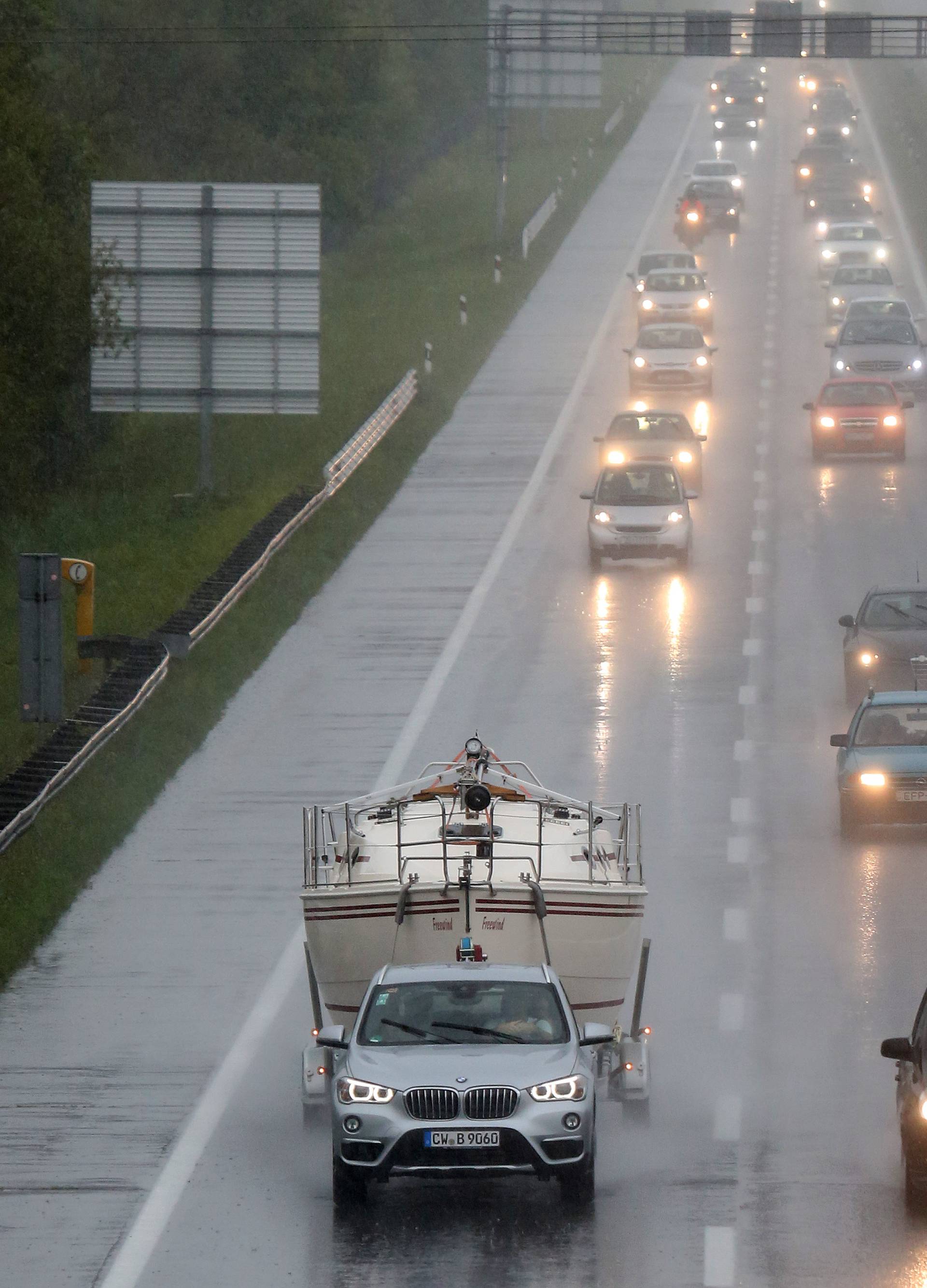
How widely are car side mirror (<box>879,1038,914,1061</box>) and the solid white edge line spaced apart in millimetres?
4087

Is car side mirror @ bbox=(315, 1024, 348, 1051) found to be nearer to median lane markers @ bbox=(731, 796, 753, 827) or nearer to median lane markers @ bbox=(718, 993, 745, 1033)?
median lane markers @ bbox=(718, 993, 745, 1033)

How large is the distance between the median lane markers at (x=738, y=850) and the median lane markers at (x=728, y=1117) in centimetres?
700

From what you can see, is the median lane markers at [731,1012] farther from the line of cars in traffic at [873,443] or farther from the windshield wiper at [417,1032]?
the windshield wiper at [417,1032]

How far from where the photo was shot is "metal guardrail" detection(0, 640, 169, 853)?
2364 centimetres

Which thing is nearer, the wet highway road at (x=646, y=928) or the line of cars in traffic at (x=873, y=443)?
the wet highway road at (x=646, y=928)

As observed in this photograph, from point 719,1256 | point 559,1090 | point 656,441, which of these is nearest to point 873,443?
point 656,441

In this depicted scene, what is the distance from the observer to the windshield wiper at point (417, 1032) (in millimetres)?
14422

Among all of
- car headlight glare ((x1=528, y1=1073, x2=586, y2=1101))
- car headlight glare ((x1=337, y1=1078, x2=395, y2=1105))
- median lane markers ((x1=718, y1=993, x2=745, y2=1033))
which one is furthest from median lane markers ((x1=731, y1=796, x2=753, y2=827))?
car headlight glare ((x1=337, y1=1078, x2=395, y2=1105))

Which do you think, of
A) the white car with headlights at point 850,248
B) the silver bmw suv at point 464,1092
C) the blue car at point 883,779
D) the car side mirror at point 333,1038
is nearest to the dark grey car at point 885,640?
the blue car at point 883,779

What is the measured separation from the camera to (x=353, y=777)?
87.6 feet

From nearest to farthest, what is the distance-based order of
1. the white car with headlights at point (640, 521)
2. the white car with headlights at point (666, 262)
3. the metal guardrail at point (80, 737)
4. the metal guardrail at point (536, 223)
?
the metal guardrail at point (80, 737) < the white car with headlights at point (640, 521) < the white car with headlights at point (666, 262) < the metal guardrail at point (536, 223)

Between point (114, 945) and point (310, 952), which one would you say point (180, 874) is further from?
point (310, 952)

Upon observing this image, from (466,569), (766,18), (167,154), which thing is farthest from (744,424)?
(167,154)

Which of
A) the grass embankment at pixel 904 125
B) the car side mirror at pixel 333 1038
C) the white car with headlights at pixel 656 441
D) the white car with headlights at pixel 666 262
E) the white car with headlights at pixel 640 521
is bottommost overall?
the car side mirror at pixel 333 1038
